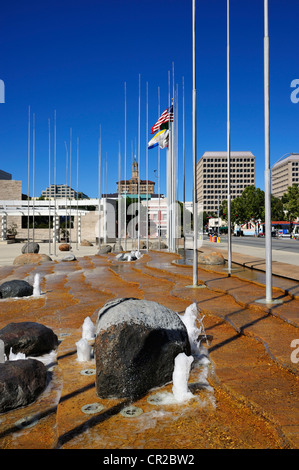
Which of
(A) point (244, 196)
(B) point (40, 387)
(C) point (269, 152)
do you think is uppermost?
(A) point (244, 196)

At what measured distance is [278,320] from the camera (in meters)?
5.37

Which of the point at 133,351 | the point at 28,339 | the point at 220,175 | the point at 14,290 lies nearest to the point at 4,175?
the point at 14,290

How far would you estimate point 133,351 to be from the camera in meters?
3.56

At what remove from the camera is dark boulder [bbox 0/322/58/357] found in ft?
15.2

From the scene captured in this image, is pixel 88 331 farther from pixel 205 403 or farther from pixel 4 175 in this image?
pixel 4 175

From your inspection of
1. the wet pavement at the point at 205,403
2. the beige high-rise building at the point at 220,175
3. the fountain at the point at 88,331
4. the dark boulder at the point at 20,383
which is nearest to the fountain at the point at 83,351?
the wet pavement at the point at 205,403

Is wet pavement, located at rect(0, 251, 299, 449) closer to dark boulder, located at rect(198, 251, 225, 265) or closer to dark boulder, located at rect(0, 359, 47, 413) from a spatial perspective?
dark boulder, located at rect(0, 359, 47, 413)

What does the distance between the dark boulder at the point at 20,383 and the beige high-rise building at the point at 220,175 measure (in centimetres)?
16822

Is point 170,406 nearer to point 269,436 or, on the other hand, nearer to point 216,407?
point 216,407

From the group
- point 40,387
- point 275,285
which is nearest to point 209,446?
point 40,387

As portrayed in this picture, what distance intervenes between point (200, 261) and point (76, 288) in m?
5.09

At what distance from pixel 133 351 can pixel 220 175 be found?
17921 centimetres

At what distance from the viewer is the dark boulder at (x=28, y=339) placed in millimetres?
4625

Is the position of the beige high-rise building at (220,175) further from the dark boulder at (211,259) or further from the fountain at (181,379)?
the fountain at (181,379)
